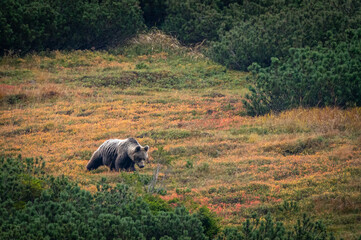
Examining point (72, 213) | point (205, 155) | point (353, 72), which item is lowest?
point (205, 155)

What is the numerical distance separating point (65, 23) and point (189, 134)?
15658 mm

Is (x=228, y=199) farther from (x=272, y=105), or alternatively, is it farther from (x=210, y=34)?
(x=210, y=34)

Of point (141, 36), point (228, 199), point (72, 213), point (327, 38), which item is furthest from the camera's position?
point (141, 36)

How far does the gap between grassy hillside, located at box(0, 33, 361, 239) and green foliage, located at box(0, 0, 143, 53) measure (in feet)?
3.97

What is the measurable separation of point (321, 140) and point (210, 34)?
19.0 metres

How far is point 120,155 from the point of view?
12969 mm

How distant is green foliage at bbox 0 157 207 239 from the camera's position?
712 centimetres

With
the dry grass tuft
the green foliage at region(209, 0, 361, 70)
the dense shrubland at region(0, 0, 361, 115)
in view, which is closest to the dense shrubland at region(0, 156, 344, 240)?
the dry grass tuft

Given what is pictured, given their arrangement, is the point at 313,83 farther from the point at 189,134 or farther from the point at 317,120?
the point at 189,134

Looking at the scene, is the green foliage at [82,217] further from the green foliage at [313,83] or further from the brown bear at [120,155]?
the green foliage at [313,83]

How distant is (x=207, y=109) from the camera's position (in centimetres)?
2012

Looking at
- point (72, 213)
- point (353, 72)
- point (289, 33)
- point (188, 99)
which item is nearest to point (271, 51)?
point (289, 33)

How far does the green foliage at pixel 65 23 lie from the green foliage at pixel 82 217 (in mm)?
18401

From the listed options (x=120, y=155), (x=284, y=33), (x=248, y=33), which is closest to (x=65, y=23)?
(x=248, y=33)
